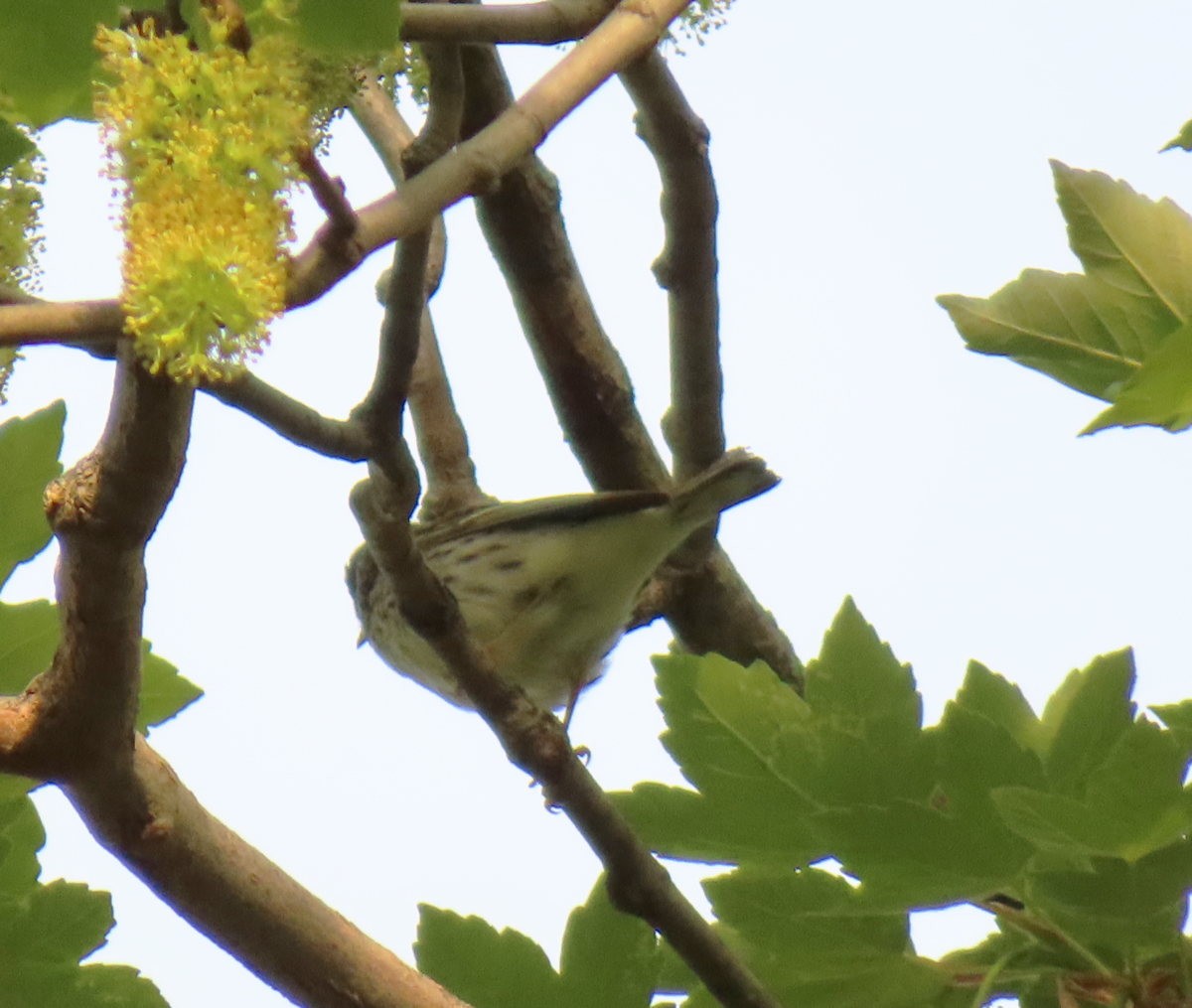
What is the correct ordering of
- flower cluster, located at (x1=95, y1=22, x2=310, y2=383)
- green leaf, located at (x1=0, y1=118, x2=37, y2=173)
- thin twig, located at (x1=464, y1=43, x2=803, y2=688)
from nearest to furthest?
flower cluster, located at (x1=95, y1=22, x2=310, y2=383), green leaf, located at (x1=0, y1=118, x2=37, y2=173), thin twig, located at (x1=464, y1=43, x2=803, y2=688)

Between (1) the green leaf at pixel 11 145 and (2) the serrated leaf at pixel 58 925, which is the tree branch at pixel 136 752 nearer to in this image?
(2) the serrated leaf at pixel 58 925

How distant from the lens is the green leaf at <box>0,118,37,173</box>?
5.10 ft

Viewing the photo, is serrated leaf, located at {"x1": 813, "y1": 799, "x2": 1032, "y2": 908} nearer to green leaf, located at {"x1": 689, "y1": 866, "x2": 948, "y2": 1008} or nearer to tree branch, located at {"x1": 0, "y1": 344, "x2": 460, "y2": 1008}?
green leaf, located at {"x1": 689, "y1": 866, "x2": 948, "y2": 1008}

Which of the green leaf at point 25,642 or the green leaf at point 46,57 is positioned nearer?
the green leaf at point 46,57

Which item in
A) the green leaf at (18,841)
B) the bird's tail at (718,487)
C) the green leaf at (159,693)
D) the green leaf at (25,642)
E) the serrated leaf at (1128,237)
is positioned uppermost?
the bird's tail at (718,487)

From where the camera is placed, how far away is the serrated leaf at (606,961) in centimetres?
212

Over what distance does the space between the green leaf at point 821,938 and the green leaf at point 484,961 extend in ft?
0.92

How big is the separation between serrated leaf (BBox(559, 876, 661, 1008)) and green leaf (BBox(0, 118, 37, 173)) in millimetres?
1182

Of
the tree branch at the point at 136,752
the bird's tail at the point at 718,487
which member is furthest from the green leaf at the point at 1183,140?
the bird's tail at the point at 718,487

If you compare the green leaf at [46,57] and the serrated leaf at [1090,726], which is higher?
the green leaf at [46,57]

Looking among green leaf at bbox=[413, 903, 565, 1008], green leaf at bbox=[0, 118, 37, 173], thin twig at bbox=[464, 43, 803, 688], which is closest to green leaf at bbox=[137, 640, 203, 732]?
green leaf at bbox=[413, 903, 565, 1008]

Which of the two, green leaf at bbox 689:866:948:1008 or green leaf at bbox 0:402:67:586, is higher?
green leaf at bbox 0:402:67:586

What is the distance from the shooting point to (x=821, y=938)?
2006 mm

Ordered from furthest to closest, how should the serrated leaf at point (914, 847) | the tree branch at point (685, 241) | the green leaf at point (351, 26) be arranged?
the tree branch at point (685, 241), the serrated leaf at point (914, 847), the green leaf at point (351, 26)
